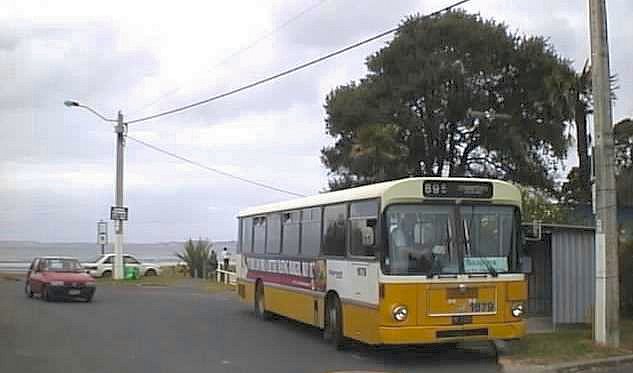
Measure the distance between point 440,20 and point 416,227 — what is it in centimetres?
2832

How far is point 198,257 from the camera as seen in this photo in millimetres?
46219

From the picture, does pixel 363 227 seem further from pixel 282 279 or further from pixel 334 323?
pixel 282 279

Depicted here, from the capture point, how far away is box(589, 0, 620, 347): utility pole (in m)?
16.0

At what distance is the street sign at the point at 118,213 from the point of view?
4191 centimetres

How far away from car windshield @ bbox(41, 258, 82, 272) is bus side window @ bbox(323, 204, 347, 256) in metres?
15.0

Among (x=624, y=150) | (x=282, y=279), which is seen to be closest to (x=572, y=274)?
(x=282, y=279)

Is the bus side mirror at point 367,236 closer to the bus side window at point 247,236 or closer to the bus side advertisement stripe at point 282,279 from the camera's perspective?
the bus side advertisement stripe at point 282,279

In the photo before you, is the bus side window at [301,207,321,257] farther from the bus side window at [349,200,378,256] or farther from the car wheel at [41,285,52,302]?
the car wheel at [41,285,52,302]

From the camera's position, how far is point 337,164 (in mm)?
42031

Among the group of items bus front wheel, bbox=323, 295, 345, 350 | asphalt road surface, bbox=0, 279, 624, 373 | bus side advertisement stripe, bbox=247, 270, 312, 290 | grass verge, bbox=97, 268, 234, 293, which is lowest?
asphalt road surface, bbox=0, 279, 624, 373

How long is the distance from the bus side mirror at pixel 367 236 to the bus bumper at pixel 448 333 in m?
1.49

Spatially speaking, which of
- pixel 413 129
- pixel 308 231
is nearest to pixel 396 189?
pixel 308 231

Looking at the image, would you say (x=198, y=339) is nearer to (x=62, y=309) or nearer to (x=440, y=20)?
(x=62, y=309)

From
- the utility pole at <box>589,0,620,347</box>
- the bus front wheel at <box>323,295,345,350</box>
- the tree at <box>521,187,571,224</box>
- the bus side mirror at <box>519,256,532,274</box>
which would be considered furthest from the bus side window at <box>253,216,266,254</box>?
the tree at <box>521,187,571,224</box>
